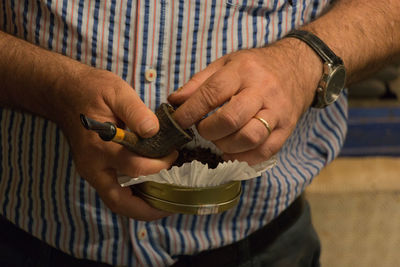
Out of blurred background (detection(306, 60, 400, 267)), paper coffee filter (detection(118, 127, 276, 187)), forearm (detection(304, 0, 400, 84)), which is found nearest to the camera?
paper coffee filter (detection(118, 127, 276, 187))

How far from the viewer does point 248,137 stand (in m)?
0.69

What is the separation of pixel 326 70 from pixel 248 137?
228mm

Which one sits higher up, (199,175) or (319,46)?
(319,46)

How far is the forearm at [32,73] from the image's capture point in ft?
2.60

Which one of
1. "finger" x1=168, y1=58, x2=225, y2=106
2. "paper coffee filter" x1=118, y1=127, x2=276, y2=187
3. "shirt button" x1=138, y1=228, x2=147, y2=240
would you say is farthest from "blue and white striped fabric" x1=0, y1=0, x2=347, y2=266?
"paper coffee filter" x1=118, y1=127, x2=276, y2=187

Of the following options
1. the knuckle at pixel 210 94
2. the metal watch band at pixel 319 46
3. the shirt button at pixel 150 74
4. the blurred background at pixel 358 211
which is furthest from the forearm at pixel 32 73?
the blurred background at pixel 358 211

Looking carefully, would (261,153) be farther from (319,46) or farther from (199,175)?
(319,46)

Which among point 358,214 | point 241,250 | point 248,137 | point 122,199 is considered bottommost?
point 358,214

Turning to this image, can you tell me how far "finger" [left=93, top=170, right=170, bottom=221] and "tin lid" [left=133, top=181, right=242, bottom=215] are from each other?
29mm

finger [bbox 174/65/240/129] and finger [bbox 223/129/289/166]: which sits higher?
finger [bbox 174/65/240/129]

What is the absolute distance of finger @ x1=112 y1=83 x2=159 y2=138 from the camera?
0.66 metres

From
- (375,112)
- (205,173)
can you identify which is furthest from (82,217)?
(375,112)

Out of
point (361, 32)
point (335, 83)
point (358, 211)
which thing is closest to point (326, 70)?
point (335, 83)

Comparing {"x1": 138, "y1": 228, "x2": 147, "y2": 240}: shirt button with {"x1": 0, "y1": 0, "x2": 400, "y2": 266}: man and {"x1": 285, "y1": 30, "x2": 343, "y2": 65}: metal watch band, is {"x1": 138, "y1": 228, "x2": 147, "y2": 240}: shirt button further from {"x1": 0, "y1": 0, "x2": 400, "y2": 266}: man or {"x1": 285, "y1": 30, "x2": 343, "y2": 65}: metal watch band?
{"x1": 285, "y1": 30, "x2": 343, "y2": 65}: metal watch band
